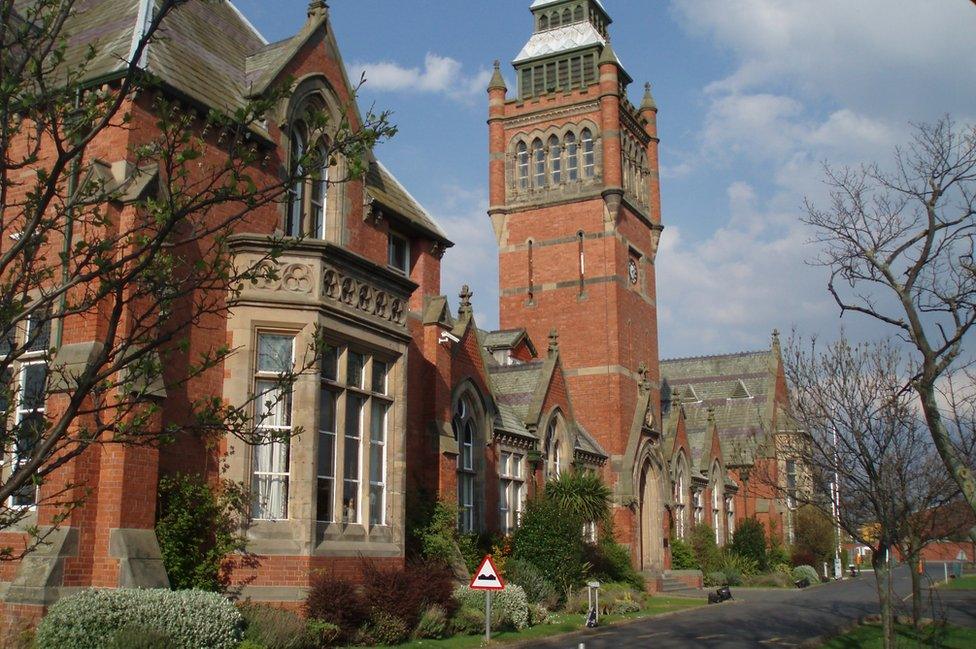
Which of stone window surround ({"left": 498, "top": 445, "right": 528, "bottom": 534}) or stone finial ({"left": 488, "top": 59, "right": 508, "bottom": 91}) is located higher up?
stone finial ({"left": 488, "top": 59, "right": 508, "bottom": 91})

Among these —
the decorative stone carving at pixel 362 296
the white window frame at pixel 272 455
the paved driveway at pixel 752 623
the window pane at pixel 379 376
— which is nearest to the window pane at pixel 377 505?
the window pane at pixel 379 376

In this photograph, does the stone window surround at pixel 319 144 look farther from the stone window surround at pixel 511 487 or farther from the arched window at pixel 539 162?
the arched window at pixel 539 162

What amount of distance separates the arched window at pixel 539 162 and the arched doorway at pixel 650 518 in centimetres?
1432

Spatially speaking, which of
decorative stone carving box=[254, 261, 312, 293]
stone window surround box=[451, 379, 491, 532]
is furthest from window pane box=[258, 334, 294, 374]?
stone window surround box=[451, 379, 491, 532]

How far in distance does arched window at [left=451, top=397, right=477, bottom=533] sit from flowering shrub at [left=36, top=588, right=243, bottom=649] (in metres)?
13.3

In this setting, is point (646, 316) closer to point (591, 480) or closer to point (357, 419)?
point (591, 480)

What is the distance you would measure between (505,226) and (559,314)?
18.2ft

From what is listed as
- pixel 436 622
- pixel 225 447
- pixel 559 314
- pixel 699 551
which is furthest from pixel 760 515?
pixel 225 447

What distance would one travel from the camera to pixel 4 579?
14.0m

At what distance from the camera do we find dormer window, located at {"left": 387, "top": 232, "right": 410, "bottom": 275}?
2333 centimetres

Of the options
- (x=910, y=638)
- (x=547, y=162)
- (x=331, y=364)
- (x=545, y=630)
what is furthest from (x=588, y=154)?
(x=331, y=364)

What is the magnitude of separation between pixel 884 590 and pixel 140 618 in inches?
508

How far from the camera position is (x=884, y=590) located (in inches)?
681

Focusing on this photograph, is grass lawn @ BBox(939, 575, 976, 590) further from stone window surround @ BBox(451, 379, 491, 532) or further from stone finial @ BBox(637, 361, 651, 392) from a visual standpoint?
stone window surround @ BBox(451, 379, 491, 532)
